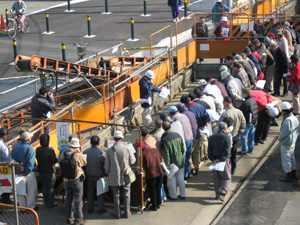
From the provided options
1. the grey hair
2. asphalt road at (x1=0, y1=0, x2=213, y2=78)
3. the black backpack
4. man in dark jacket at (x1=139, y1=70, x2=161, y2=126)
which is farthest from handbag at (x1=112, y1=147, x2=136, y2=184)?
asphalt road at (x1=0, y1=0, x2=213, y2=78)

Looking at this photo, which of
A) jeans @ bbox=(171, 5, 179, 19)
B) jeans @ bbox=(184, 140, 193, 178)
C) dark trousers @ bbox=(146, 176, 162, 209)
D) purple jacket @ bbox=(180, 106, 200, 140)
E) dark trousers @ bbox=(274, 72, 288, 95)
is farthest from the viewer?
jeans @ bbox=(171, 5, 179, 19)

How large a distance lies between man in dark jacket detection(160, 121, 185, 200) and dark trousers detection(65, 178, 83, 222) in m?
1.77

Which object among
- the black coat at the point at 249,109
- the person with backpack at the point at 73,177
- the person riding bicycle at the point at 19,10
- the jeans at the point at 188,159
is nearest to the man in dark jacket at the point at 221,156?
the jeans at the point at 188,159

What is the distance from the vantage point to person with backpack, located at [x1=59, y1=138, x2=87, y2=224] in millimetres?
10969

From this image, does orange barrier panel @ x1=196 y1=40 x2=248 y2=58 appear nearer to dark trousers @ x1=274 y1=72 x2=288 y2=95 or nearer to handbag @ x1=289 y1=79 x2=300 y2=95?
dark trousers @ x1=274 y1=72 x2=288 y2=95

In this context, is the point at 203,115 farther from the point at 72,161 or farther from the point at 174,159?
the point at 72,161

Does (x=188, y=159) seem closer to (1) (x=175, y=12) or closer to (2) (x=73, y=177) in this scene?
(2) (x=73, y=177)

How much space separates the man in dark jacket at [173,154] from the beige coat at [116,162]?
815mm

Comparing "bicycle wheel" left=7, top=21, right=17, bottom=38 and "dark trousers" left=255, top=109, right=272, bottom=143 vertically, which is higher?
"bicycle wheel" left=7, top=21, right=17, bottom=38

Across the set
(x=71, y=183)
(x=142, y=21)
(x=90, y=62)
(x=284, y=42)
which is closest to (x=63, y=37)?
(x=142, y=21)

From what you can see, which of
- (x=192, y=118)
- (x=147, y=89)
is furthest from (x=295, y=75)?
(x=192, y=118)

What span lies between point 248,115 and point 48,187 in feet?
16.2

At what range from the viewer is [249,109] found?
45.2 feet

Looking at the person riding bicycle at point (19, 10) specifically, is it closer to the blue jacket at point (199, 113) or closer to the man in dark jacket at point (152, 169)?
the blue jacket at point (199, 113)
